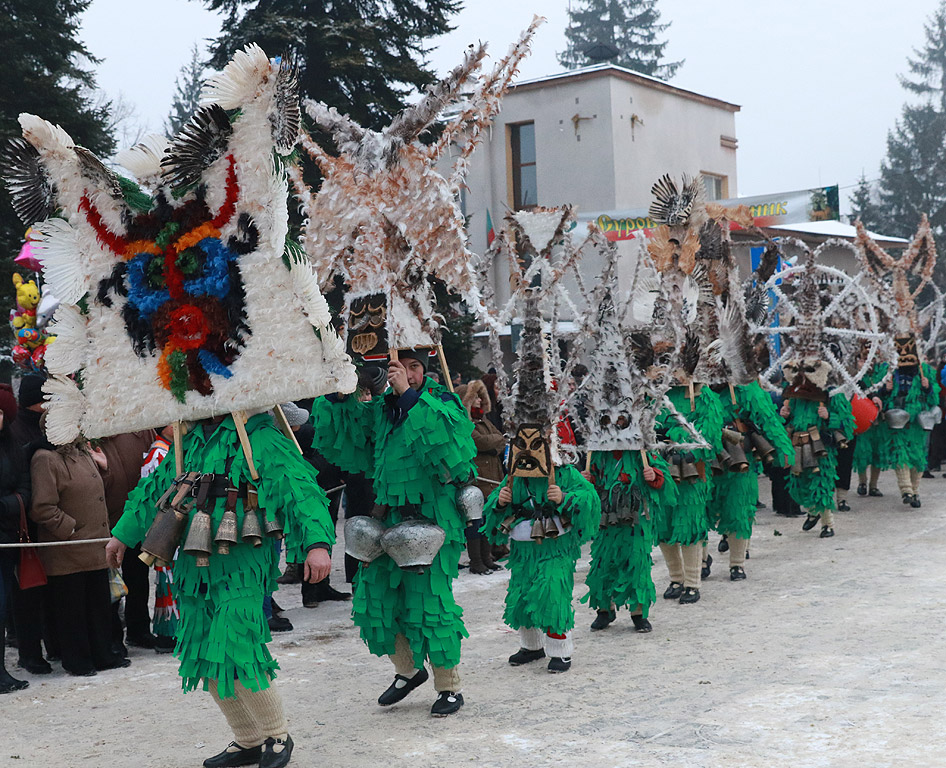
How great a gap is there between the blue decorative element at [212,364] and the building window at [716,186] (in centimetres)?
2036

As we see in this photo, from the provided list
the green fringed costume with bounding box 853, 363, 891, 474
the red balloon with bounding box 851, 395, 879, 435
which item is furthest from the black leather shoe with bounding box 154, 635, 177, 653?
the green fringed costume with bounding box 853, 363, 891, 474

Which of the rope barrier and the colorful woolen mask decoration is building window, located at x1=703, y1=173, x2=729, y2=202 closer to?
the rope barrier

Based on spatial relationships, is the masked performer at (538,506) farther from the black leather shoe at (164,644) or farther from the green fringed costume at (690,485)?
the black leather shoe at (164,644)

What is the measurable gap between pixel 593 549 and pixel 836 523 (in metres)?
5.32

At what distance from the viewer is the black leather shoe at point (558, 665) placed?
6270 mm

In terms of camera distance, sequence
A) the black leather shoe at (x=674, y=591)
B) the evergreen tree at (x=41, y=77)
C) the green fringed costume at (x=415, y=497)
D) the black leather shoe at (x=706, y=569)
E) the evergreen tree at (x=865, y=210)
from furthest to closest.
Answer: the evergreen tree at (x=865, y=210) → the evergreen tree at (x=41, y=77) → the black leather shoe at (x=706, y=569) → the black leather shoe at (x=674, y=591) → the green fringed costume at (x=415, y=497)

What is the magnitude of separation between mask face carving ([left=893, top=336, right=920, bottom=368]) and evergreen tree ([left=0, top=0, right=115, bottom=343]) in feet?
37.0

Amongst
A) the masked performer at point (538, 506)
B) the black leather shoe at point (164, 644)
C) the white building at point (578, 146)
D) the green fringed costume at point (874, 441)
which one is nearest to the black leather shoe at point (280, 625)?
the black leather shoe at point (164, 644)

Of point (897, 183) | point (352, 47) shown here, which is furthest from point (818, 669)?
point (897, 183)

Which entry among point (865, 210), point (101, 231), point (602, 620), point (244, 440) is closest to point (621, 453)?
point (602, 620)

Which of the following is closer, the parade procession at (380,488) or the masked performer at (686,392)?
the parade procession at (380,488)

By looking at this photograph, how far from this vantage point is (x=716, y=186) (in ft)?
79.5

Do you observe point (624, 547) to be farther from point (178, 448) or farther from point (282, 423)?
point (178, 448)

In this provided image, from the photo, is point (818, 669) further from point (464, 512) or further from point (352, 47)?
point (352, 47)
